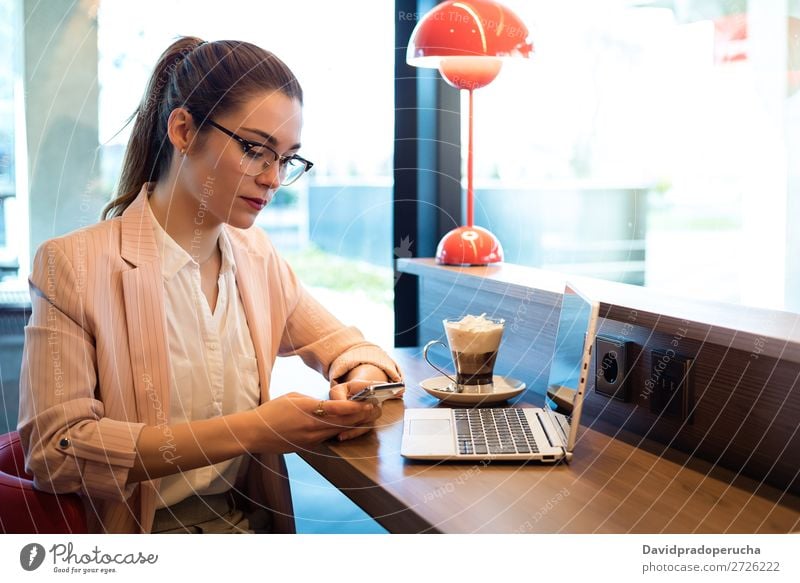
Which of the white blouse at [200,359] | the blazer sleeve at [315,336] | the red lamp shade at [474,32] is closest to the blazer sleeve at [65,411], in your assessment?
the white blouse at [200,359]

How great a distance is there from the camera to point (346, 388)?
1055 mm

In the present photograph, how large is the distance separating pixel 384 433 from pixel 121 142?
1079mm

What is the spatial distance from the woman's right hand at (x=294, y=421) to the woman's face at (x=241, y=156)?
261mm

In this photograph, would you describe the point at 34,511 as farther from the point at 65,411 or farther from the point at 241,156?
the point at 241,156

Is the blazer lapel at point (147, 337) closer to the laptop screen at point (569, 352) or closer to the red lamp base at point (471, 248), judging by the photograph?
the laptop screen at point (569, 352)

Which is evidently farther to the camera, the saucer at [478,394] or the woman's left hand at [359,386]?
the saucer at [478,394]

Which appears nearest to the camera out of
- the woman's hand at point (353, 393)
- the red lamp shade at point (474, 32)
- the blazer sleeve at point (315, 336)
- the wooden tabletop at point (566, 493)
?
the wooden tabletop at point (566, 493)

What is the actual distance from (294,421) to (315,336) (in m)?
0.33

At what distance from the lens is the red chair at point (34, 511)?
87cm

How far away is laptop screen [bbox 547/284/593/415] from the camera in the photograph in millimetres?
896

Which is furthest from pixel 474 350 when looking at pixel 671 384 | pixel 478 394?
pixel 671 384

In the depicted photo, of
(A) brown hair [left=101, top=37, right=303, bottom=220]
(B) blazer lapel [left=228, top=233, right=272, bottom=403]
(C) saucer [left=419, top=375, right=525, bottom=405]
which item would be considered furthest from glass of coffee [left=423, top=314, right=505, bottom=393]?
(A) brown hair [left=101, top=37, right=303, bottom=220]

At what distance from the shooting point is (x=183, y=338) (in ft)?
3.51

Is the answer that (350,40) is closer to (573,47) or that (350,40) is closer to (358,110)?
(358,110)
